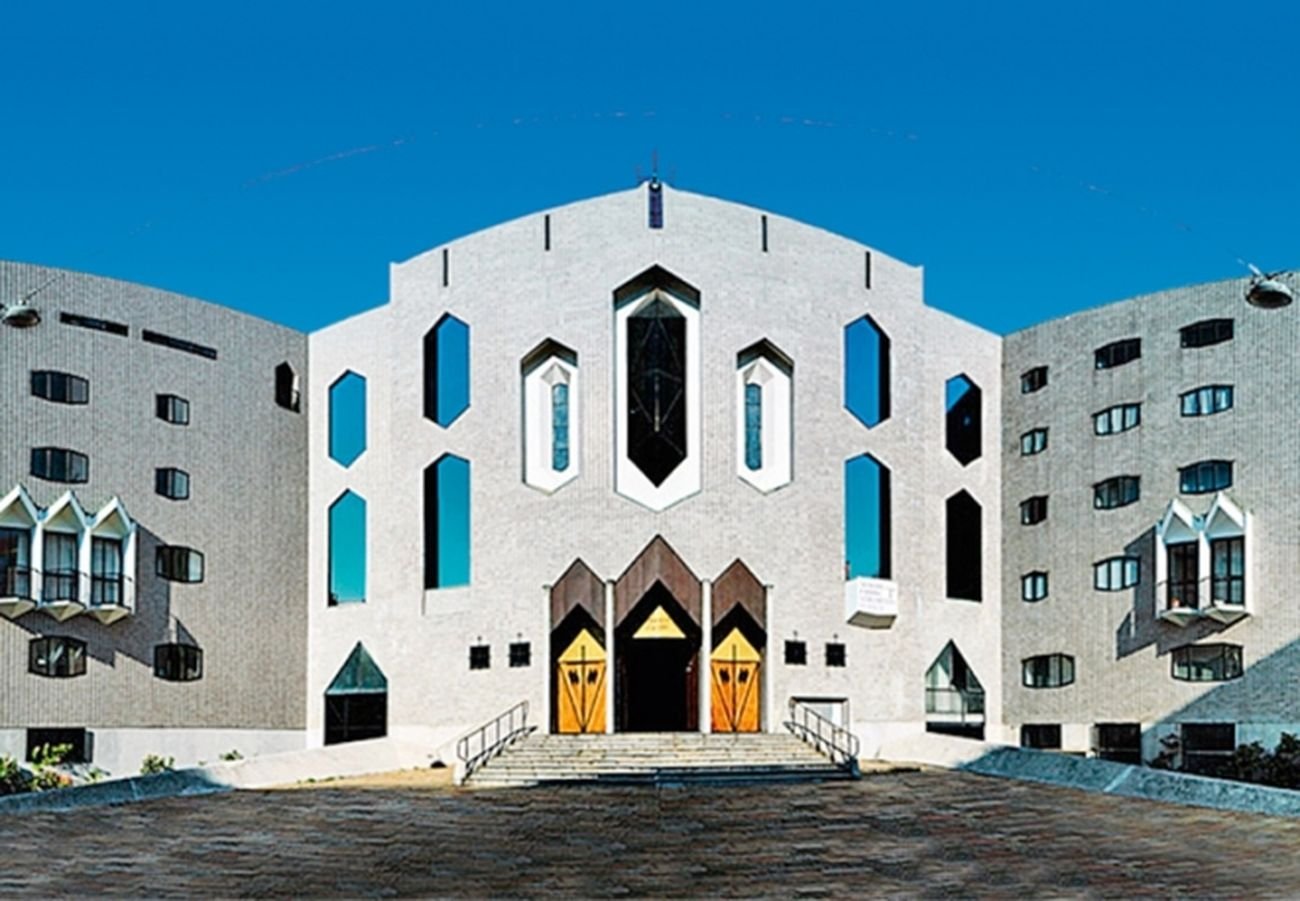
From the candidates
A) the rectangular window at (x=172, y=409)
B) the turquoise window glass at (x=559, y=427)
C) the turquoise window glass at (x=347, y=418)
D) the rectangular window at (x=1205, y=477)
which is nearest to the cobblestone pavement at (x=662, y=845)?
the turquoise window glass at (x=559, y=427)

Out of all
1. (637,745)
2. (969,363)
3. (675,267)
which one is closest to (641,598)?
(637,745)

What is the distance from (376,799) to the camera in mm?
28516

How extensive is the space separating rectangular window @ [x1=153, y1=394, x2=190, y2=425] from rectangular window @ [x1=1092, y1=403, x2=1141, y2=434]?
21.8 meters

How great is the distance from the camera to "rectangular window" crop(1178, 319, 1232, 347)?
1555 inches

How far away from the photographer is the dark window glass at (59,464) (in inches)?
1483

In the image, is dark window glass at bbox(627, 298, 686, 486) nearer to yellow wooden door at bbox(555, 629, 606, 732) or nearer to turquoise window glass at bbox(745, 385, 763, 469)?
turquoise window glass at bbox(745, 385, 763, 469)

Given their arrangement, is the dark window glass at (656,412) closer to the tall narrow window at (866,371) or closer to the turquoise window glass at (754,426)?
the turquoise window glass at (754,426)

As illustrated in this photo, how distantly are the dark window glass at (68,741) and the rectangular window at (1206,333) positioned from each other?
2635 centimetres

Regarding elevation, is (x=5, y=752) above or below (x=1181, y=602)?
below

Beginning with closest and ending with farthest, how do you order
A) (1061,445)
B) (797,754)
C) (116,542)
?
1. (797,754)
2. (116,542)
3. (1061,445)

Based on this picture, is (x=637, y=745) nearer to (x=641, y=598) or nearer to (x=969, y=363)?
(x=641, y=598)

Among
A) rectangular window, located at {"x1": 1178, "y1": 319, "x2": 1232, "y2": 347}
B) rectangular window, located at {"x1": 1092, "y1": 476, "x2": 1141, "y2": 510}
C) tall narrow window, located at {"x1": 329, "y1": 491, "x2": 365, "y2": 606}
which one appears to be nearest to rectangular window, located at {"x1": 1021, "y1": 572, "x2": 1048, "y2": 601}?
rectangular window, located at {"x1": 1092, "y1": 476, "x2": 1141, "y2": 510}

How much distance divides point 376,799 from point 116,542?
1306cm

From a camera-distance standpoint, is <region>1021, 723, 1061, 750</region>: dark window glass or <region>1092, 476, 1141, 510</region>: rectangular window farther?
<region>1021, 723, 1061, 750</region>: dark window glass
